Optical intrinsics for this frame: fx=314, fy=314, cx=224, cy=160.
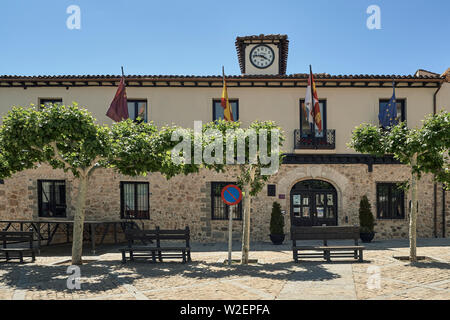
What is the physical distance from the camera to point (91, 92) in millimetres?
14047

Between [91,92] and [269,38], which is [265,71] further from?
[91,92]

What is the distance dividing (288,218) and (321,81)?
19.8ft

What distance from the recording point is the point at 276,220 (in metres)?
12.7

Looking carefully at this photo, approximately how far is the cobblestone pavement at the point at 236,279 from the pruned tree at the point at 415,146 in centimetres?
197

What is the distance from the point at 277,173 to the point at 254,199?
150 centimetres

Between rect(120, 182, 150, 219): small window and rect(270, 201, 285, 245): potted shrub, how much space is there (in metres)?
5.38

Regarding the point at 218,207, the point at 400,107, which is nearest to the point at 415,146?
the point at 400,107

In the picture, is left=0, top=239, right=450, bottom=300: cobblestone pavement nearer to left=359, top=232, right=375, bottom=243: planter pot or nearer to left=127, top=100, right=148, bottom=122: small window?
left=359, top=232, right=375, bottom=243: planter pot

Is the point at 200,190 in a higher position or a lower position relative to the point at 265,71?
lower

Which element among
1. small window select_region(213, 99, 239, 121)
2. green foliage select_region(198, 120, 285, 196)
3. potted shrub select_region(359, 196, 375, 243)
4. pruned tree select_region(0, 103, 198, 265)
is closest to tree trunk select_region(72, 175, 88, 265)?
pruned tree select_region(0, 103, 198, 265)

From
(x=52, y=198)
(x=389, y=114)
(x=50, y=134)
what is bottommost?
(x=52, y=198)


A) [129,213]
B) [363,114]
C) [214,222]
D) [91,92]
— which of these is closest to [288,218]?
[214,222]

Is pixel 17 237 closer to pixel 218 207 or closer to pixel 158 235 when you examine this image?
pixel 158 235

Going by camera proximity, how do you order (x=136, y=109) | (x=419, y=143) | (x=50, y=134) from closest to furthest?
(x=50, y=134)
(x=419, y=143)
(x=136, y=109)
